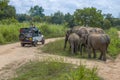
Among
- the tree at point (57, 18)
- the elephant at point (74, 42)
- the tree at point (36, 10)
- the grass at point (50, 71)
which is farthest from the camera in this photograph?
the tree at point (36, 10)

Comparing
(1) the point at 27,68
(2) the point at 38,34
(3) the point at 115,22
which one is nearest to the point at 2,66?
(1) the point at 27,68

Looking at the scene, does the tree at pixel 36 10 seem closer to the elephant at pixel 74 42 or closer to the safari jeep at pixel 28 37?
the safari jeep at pixel 28 37

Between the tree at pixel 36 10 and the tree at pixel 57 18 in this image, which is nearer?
the tree at pixel 57 18

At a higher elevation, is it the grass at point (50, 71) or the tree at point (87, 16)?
the tree at point (87, 16)

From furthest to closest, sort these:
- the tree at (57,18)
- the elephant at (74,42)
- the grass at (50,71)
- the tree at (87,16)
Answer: the tree at (57,18) → the tree at (87,16) → the elephant at (74,42) → the grass at (50,71)

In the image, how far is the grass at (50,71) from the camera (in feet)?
38.6

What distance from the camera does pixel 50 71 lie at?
13680 millimetres

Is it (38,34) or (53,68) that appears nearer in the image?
(53,68)

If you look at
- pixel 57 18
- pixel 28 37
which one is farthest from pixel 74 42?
pixel 57 18

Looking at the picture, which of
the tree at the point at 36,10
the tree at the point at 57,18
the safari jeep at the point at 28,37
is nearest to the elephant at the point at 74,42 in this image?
the safari jeep at the point at 28,37

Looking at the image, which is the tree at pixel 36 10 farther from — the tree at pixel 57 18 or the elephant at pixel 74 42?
the elephant at pixel 74 42

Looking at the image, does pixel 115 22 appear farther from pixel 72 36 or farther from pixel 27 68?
pixel 27 68

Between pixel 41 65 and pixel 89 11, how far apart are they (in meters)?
29.3

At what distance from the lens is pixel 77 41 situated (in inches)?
838
